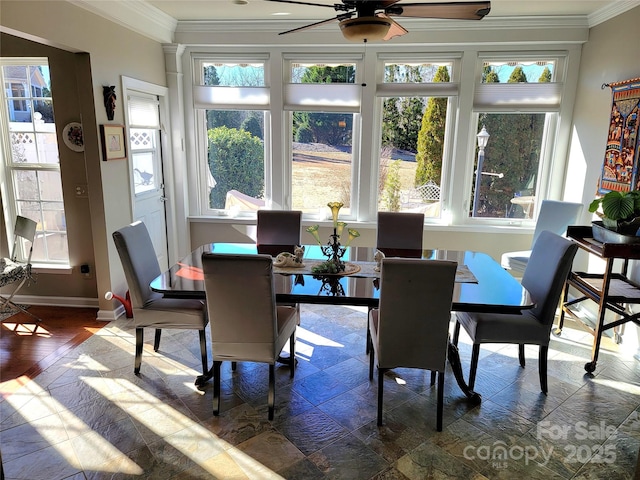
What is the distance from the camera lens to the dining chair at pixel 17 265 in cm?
346

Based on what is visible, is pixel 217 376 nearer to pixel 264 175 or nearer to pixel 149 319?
pixel 149 319

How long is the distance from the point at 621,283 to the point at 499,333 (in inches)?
53.7

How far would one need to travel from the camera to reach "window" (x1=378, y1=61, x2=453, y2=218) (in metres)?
4.52

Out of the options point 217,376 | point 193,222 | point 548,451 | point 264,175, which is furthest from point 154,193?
point 548,451

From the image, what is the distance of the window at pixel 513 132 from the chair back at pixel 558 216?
0.62 m

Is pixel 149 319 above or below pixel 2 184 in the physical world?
below

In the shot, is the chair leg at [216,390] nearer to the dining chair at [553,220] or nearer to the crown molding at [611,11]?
the dining chair at [553,220]

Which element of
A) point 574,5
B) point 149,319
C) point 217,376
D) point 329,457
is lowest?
point 329,457

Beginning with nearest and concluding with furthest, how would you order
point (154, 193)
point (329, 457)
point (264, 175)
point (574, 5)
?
1. point (329, 457)
2. point (574, 5)
3. point (154, 193)
4. point (264, 175)

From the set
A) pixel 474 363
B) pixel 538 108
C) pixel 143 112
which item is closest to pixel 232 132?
pixel 143 112

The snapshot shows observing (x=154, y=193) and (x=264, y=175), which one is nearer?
(x=154, y=193)

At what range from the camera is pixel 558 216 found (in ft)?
13.1

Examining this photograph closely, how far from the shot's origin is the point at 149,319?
2832 millimetres

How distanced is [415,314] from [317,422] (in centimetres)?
86
